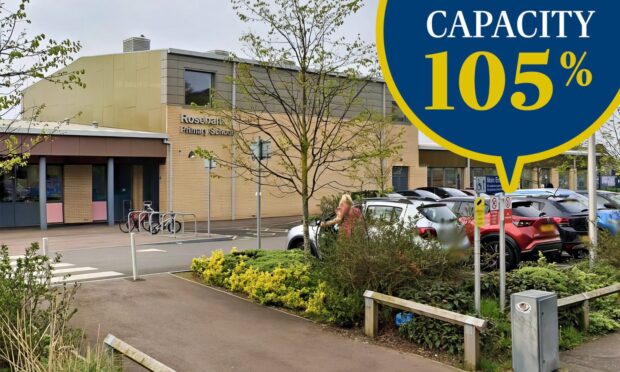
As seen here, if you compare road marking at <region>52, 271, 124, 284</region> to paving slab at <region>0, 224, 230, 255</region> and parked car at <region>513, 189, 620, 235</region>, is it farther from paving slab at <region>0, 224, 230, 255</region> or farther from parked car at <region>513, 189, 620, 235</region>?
parked car at <region>513, 189, 620, 235</region>

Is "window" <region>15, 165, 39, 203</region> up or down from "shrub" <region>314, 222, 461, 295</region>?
up

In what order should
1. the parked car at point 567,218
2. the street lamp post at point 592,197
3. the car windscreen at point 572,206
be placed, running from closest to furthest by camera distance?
the street lamp post at point 592,197
the parked car at point 567,218
the car windscreen at point 572,206

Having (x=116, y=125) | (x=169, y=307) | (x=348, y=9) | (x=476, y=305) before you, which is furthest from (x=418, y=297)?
(x=116, y=125)

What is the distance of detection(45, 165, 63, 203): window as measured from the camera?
967 inches

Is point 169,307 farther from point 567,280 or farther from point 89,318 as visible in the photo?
point 567,280

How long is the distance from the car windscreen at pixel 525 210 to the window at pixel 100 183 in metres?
19.2

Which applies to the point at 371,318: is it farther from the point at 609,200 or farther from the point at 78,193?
the point at 78,193

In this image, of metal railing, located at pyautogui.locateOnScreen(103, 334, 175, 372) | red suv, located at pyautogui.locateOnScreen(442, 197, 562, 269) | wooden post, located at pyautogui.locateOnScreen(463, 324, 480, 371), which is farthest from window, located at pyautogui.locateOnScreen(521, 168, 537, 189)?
metal railing, located at pyautogui.locateOnScreen(103, 334, 175, 372)

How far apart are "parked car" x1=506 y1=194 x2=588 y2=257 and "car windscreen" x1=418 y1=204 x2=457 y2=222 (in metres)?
2.43

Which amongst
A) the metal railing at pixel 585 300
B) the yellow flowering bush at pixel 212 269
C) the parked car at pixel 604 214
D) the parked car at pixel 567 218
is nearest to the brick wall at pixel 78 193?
the yellow flowering bush at pixel 212 269

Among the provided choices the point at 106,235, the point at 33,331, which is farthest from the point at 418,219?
the point at 106,235

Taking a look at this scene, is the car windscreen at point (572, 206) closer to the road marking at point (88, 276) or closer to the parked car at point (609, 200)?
the parked car at point (609, 200)

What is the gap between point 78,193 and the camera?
25.2 m

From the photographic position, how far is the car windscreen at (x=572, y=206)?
13.0 meters
